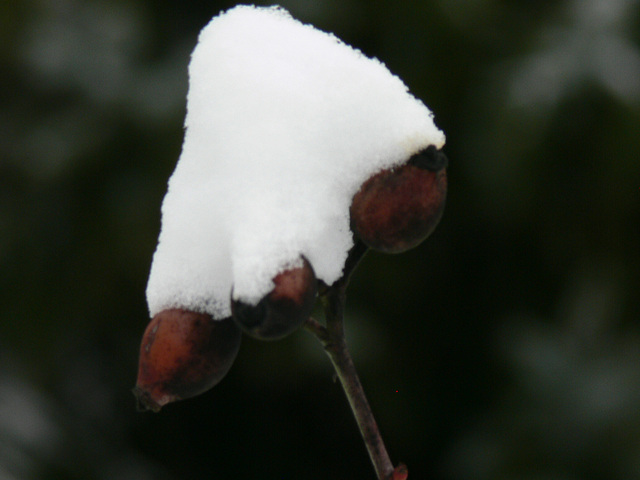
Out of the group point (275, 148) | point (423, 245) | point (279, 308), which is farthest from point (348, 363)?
point (423, 245)

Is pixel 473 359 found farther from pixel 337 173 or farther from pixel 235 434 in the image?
pixel 337 173

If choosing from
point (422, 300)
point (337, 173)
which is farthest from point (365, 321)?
point (337, 173)

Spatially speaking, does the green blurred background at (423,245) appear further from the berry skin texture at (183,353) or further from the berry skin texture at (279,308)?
the berry skin texture at (279,308)

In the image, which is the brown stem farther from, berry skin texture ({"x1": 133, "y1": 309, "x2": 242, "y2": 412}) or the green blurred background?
the green blurred background

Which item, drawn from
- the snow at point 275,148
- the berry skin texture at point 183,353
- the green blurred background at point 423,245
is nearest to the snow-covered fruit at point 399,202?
the snow at point 275,148

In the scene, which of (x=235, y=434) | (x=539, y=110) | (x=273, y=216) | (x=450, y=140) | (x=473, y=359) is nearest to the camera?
(x=273, y=216)

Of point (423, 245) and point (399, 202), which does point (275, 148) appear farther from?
point (423, 245)
